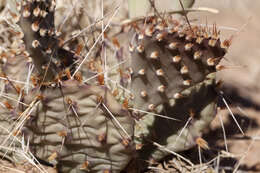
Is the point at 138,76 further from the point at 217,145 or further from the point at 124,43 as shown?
the point at 217,145

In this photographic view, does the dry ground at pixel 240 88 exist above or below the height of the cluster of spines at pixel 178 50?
below

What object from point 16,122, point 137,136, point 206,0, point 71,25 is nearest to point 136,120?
point 137,136

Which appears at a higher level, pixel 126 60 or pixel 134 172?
pixel 126 60

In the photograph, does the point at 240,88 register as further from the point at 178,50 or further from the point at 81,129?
the point at 81,129

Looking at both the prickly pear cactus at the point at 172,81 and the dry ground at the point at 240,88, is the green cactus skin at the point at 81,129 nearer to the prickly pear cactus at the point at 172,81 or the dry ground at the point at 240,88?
the prickly pear cactus at the point at 172,81

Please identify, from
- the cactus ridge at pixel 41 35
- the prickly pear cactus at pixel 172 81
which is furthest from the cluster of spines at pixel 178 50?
the cactus ridge at pixel 41 35

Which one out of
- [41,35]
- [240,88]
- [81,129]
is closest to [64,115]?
[81,129]

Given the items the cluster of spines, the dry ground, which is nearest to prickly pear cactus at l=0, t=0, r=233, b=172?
the cluster of spines

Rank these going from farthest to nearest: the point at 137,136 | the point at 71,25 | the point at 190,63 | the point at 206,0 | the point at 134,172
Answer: the point at 206,0, the point at 71,25, the point at 134,172, the point at 137,136, the point at 190,63
